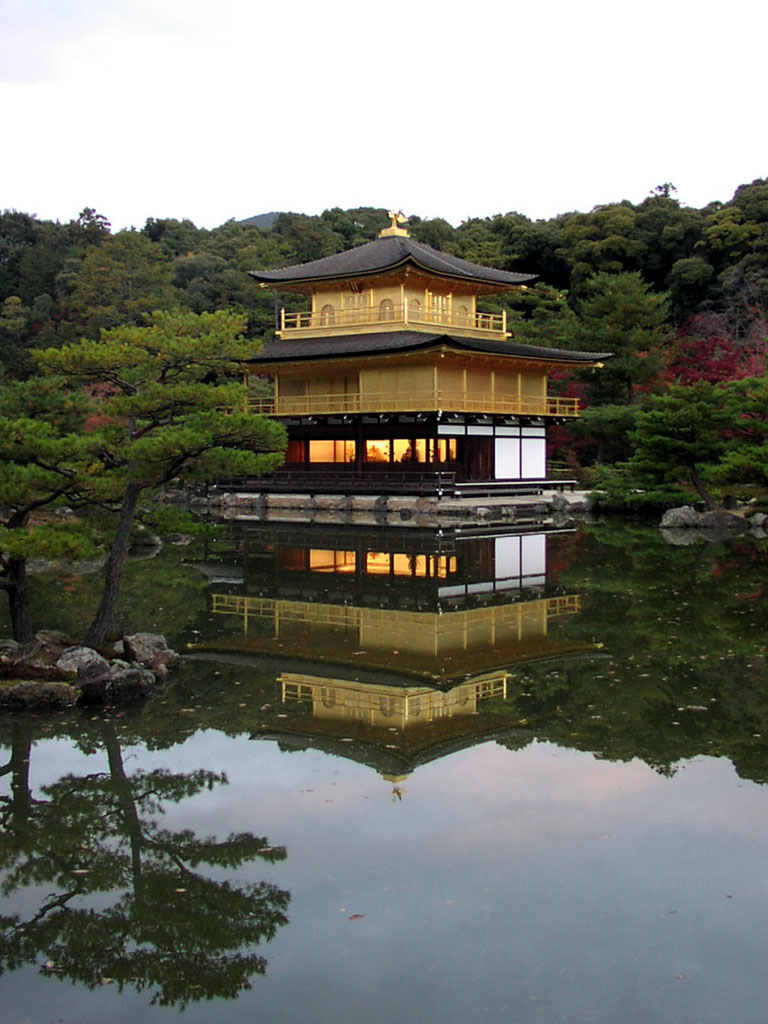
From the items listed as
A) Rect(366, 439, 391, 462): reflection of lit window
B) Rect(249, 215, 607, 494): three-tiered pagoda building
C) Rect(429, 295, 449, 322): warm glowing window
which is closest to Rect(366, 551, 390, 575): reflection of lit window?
Rect(249, 215, 607, 494): three-tiered pagoda building

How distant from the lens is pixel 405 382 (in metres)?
32.7

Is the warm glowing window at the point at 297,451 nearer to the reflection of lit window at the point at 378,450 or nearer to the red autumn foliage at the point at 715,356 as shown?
the reflection of lit window at the point at 378,450

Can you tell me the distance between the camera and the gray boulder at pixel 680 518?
1029 inches

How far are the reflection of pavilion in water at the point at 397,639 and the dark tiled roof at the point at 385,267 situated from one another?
16.6m

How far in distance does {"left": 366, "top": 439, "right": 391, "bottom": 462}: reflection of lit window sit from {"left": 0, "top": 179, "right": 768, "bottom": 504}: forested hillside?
7.26m

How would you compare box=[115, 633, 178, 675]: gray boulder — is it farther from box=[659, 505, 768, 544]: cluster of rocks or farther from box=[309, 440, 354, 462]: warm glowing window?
box=[309, 440, 354, 462]: warm glowing window

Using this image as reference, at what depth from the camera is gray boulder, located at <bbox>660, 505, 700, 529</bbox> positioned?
85.8ft

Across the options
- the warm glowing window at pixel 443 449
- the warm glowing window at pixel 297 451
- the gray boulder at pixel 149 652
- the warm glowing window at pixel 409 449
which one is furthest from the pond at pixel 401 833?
the warm glowing window at pixel 297 451

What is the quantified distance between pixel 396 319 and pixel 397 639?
24.5 m

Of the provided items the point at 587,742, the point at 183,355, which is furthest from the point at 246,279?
the point at 587,742

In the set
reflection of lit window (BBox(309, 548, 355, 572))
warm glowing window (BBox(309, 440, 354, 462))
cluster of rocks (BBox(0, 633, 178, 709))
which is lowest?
reflection of lit window (BBox(309, 548, 355, 572))

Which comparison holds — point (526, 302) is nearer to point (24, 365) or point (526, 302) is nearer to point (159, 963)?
point (24, 365)

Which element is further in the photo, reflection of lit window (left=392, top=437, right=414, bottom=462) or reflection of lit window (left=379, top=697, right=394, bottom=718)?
reflection of lit window (left=392, top=437, right=414, bottom=462)

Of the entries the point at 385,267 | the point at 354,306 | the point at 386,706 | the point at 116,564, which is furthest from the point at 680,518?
the point at 386,706
